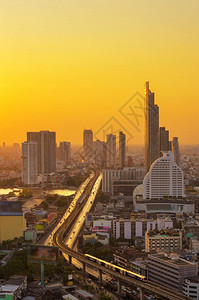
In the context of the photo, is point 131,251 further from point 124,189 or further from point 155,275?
point 124,189

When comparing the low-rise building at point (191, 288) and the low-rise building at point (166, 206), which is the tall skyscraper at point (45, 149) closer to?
the low-rise building at point (166, 206)

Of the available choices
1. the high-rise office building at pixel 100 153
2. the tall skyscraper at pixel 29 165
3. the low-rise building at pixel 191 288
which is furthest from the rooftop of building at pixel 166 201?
the high-rise office building at pixel 100 153

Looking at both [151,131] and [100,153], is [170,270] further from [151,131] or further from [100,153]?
[100,153]

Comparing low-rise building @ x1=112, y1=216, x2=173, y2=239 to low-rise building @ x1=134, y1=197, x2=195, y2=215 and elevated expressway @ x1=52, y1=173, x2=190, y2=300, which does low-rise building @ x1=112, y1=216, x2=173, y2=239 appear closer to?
elevated expressway @ x1=52, y1=173, x2=190, y2=300

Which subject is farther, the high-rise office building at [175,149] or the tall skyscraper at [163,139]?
the high-rise office building at [175,149]

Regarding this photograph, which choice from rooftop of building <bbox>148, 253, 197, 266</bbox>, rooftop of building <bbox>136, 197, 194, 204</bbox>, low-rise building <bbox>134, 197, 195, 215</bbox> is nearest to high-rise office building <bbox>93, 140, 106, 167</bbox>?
rooftop of building <bbox>136, 197, 194, 204</bbox>

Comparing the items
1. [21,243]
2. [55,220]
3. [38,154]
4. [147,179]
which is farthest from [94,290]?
[38,154]

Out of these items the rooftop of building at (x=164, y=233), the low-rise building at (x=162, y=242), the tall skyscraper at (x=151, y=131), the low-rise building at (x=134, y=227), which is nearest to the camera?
the low-rise building at (x=162, y=242)

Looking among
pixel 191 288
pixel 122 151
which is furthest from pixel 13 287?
pixel 122 151
